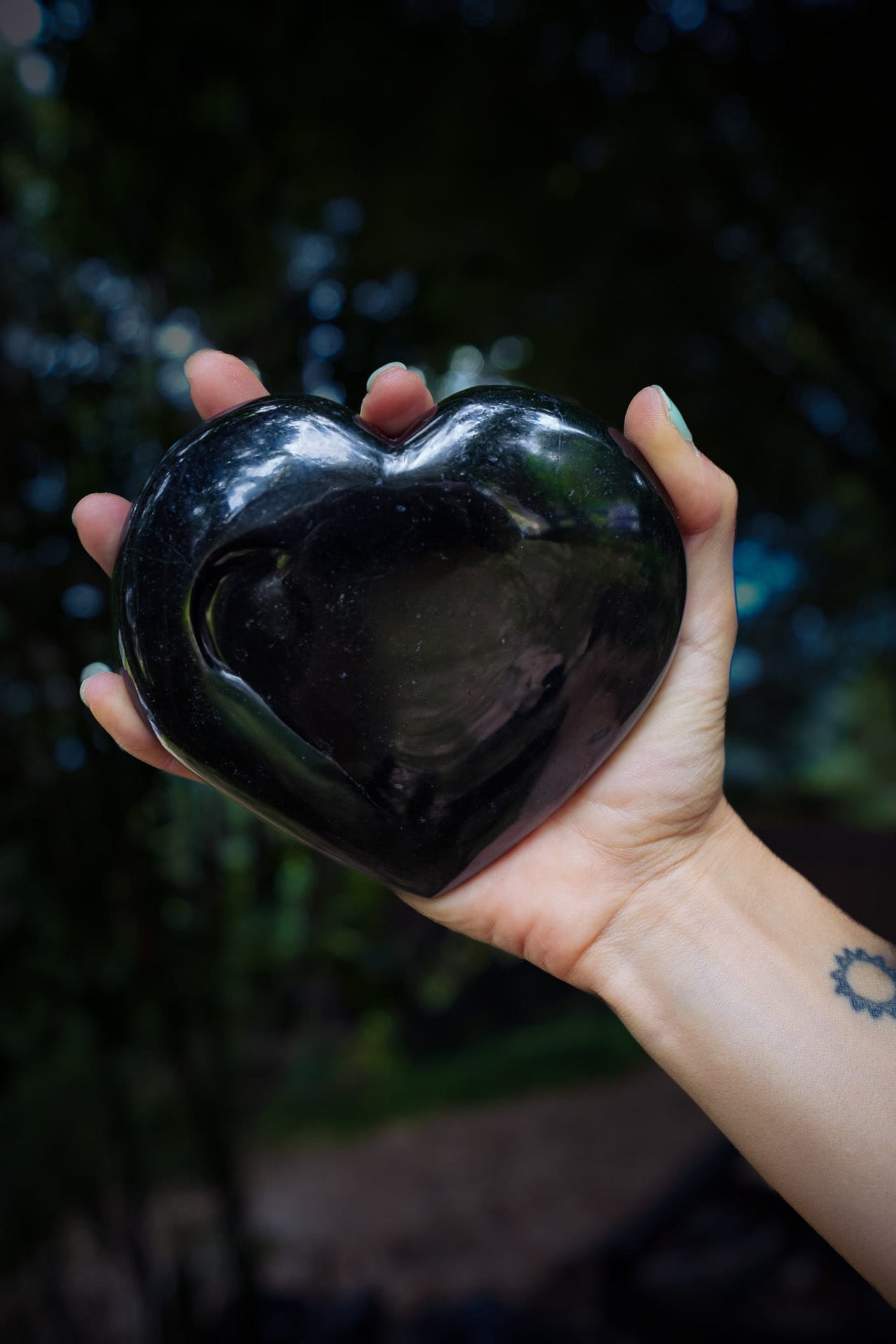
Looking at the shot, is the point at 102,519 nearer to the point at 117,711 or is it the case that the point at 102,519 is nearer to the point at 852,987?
the point at 117,711

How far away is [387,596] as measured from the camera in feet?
4.09

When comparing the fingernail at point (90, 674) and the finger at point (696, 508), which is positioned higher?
the finger at point (696, 508)

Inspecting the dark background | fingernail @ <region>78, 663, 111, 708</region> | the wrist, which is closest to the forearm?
the wrist

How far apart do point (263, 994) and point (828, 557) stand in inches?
343

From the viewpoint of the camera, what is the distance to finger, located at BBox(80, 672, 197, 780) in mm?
1393

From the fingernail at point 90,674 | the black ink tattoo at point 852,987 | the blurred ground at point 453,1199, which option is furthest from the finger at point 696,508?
the blurred ground at point 453,1199

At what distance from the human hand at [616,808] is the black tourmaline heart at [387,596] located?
0.51 feet

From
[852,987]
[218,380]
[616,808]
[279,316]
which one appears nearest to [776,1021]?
[852,987]

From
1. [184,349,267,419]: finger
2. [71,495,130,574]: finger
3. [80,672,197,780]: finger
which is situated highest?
[184,349,267,419]: finger

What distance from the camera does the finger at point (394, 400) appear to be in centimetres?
132

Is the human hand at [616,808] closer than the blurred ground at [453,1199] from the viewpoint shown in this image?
Yes

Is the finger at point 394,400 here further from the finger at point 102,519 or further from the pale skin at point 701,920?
the finger at point 102,519

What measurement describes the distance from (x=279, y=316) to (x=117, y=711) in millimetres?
1775

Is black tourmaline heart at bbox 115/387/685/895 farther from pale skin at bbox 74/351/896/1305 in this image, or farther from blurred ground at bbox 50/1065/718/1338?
blurred ground at bbox 50/1065/718/1338
